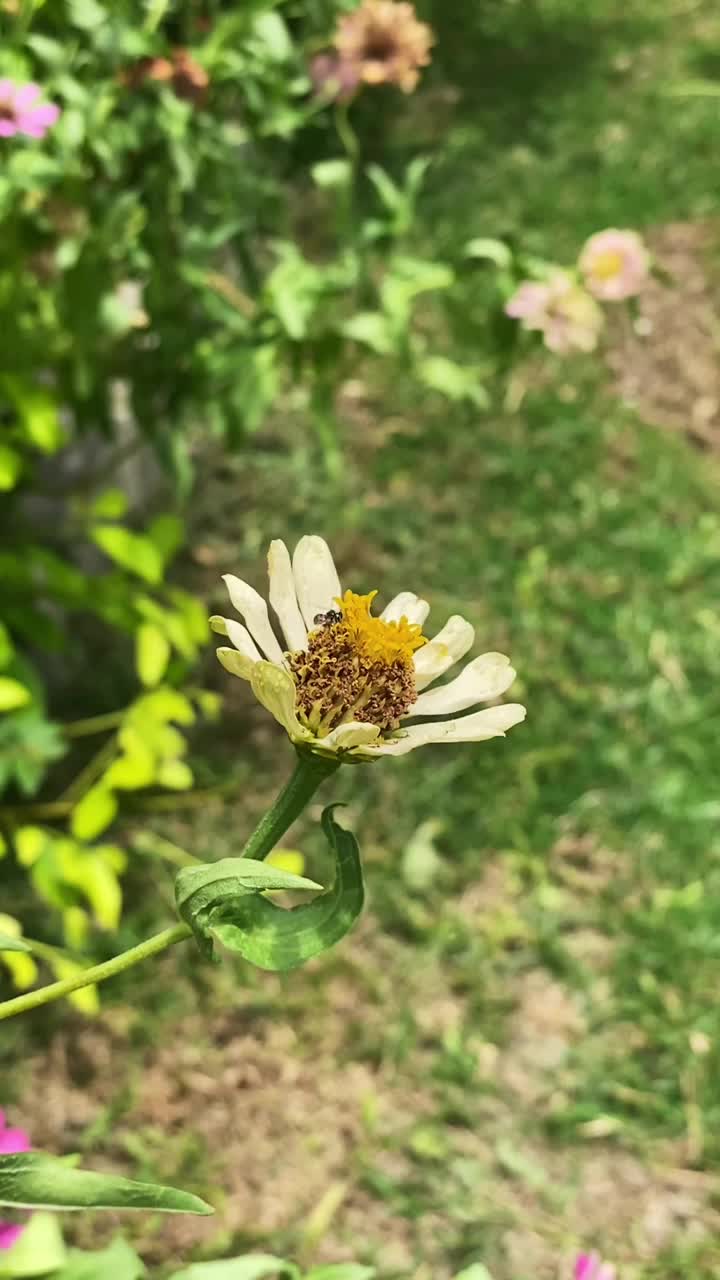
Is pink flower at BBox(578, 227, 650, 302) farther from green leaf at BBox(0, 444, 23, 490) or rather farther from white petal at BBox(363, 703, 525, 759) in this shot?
white petal at BBox(363, 703, 525, 759)

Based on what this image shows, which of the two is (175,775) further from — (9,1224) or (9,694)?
(9,1224)

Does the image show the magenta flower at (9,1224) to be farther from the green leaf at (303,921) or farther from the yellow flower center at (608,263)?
the yellow flower center at (608,263)

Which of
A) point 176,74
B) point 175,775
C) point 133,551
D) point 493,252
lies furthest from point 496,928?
point 176,74

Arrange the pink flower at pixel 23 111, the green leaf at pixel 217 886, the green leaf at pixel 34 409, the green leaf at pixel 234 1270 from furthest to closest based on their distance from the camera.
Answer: the green leaf at pixel 34 409
the pink flower at pixel 23 111
the green leaf at pixel 234 1270
the green leaf at pixel 217 886

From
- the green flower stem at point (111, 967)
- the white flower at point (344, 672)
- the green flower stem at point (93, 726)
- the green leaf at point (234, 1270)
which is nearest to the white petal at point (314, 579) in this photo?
the white flower at point (344, 672)

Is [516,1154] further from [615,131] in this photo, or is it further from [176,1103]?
[615,131]
